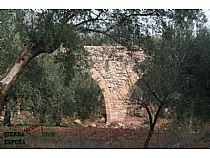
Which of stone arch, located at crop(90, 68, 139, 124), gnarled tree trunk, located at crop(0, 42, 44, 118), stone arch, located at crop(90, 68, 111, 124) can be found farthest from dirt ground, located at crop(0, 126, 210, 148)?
gnarled tree trunk, located at crop(0, 42, 44, 118)

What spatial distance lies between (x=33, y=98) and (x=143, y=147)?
1.87 meters

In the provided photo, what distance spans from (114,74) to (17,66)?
164cm

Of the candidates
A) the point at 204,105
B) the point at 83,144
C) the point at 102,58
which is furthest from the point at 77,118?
the point at 204,105

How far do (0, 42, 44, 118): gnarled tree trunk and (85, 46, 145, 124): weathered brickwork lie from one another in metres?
0.76

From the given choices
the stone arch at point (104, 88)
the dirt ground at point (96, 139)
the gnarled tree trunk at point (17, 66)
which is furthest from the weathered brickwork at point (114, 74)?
the gnarled tree trunk at point (17, 66)

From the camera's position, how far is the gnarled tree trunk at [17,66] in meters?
4.98

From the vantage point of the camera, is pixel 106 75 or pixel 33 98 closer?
pixel 33 98

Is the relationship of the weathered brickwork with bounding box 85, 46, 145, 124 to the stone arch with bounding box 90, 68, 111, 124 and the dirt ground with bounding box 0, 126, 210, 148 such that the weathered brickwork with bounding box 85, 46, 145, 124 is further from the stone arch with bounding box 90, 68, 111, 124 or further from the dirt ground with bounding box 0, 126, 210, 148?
the dirt ground with bounding box 0, 126, 210, 148

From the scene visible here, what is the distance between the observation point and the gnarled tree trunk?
4.98 m

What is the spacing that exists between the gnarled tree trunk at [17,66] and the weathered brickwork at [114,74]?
761 millimetres

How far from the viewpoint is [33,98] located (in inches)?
235

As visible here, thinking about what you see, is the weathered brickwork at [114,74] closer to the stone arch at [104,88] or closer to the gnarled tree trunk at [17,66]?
the stone arch at [104,88]

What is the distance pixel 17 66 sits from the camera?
509 cm

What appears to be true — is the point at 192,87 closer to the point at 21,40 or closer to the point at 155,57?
the point at 155,57
